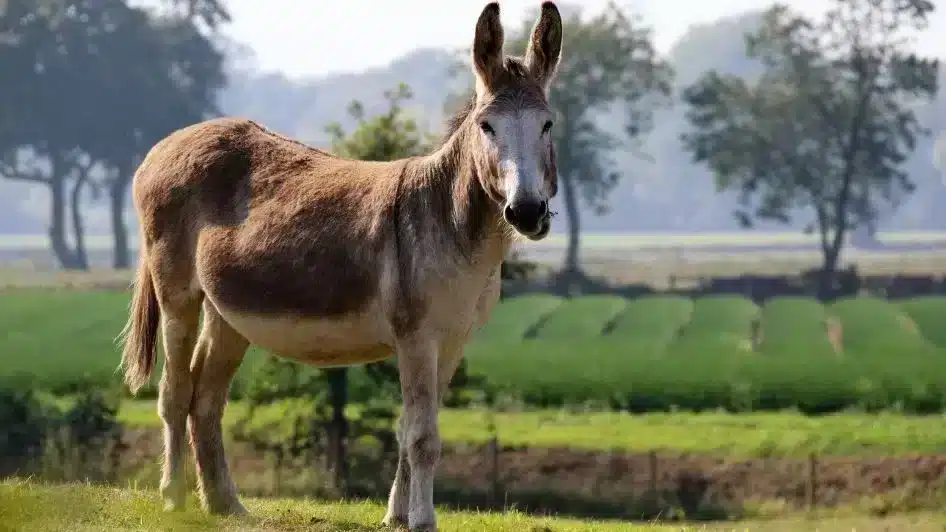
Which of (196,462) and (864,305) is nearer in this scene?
(196,462)

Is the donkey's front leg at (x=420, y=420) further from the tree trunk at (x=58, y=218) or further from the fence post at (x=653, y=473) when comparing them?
the tree trunk at (x=58, y=218)

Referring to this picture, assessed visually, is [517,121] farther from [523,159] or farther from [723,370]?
[723,370]

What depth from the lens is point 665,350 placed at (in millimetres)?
48562

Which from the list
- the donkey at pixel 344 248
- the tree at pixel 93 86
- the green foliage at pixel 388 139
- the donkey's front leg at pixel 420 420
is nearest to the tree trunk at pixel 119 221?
the tree at pixel 93 86

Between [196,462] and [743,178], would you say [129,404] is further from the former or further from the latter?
[743,178]

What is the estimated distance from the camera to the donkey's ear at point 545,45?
8.65m

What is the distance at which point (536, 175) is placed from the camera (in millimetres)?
8023

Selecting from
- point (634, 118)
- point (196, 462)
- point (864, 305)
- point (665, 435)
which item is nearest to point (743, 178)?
point (634, 118)

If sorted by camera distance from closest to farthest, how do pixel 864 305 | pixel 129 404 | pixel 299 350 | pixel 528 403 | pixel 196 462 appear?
pixel 299 350 → pixel 196 462 → pixel 129 404 → pixel 528 403 → pixel 864 305

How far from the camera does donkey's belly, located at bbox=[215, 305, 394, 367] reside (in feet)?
29.4

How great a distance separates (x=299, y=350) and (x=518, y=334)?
4675 centimetres

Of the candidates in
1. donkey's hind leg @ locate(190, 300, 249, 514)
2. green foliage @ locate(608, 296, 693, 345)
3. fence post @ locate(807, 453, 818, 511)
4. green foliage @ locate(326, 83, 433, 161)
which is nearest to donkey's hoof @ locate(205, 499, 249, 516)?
donkey's hind leg @ locate(190, 300, 249, 514)

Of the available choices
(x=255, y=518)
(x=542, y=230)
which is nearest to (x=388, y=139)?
(x=255, y=518)

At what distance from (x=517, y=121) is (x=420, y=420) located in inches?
73.0
